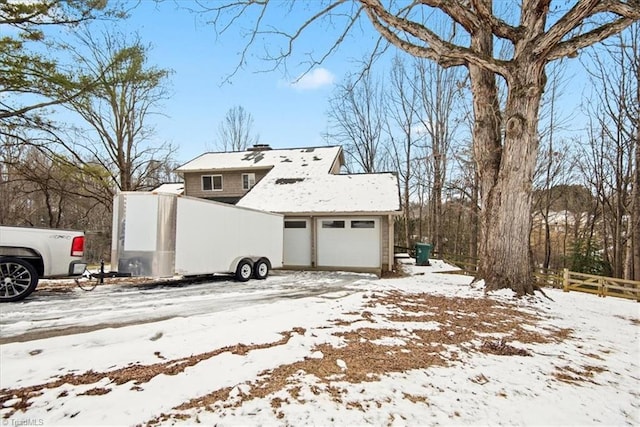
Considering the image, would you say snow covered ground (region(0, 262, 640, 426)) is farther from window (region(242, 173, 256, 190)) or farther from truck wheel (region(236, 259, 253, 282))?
window (region(242, 173, 256, 190))

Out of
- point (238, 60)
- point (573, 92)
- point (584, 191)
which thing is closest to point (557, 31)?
point (238, 60)

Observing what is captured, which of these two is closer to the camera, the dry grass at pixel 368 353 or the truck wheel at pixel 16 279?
the dry grass at pixel 368 353

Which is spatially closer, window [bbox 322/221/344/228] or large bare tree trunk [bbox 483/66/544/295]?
large bare tree trunk [bbox 483/66/544/295]

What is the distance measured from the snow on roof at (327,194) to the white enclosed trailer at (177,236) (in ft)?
14.4

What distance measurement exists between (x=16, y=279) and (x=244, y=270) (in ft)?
17.0

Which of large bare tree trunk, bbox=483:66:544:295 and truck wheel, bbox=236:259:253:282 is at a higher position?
large bare tree trunk, bbox=483:66:544:295

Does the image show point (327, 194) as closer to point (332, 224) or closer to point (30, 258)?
point (332, 224)

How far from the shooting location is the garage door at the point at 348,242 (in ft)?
44.5

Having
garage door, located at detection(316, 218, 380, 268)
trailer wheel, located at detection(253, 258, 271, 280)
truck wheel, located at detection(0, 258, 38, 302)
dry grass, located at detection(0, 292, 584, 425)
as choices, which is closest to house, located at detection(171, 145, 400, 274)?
garage door, located at detection(316, 218, 380, 268)

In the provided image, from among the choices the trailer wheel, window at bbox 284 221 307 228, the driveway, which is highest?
window at bbox 284 221 307 228

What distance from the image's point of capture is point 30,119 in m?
11.0

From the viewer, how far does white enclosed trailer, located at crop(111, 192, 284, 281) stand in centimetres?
729

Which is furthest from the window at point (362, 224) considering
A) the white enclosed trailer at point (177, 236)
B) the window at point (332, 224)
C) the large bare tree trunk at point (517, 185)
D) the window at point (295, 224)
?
the large bare tree trunk at point (517, 185)

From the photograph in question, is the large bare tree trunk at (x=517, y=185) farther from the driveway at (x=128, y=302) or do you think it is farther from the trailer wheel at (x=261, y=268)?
the trailer wheel at (x=261, y=268)
